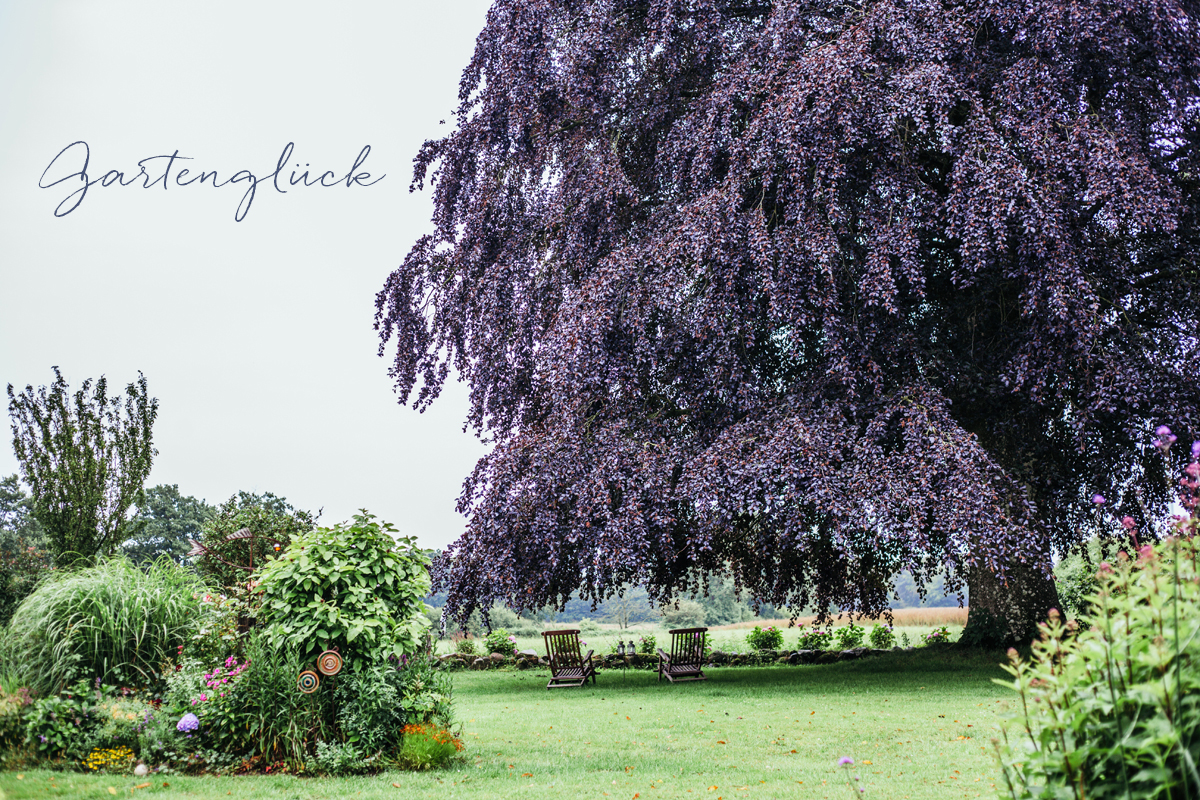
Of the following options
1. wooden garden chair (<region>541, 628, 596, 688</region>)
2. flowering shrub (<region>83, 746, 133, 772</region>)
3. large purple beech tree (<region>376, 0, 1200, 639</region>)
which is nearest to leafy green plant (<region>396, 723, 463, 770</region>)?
flowering shrub (<region>83, 746, 133, 772</region>)

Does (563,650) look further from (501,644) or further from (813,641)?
(813,641)

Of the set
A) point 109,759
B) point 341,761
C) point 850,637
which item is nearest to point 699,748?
point 341,761

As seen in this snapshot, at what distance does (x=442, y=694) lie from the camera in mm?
5441

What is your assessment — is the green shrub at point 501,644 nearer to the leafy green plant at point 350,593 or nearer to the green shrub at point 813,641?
the green shrub at point 813,641

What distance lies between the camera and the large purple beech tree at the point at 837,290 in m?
8.33

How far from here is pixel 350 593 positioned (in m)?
5.45

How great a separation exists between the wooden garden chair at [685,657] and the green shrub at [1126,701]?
9297mm

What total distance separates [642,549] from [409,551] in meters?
3.74

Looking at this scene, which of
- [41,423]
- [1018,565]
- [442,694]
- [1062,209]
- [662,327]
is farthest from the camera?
[41,423]

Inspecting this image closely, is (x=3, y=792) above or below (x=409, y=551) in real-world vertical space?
below

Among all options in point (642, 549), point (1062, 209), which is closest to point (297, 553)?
point (642, 549)

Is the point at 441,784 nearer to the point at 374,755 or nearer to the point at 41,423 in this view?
the point at 374,755

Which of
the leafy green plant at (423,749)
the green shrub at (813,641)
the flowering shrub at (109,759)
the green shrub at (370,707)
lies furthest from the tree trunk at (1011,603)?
the flowering shrub at (109,759)

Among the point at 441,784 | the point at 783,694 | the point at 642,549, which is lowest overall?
the point at 783,694
